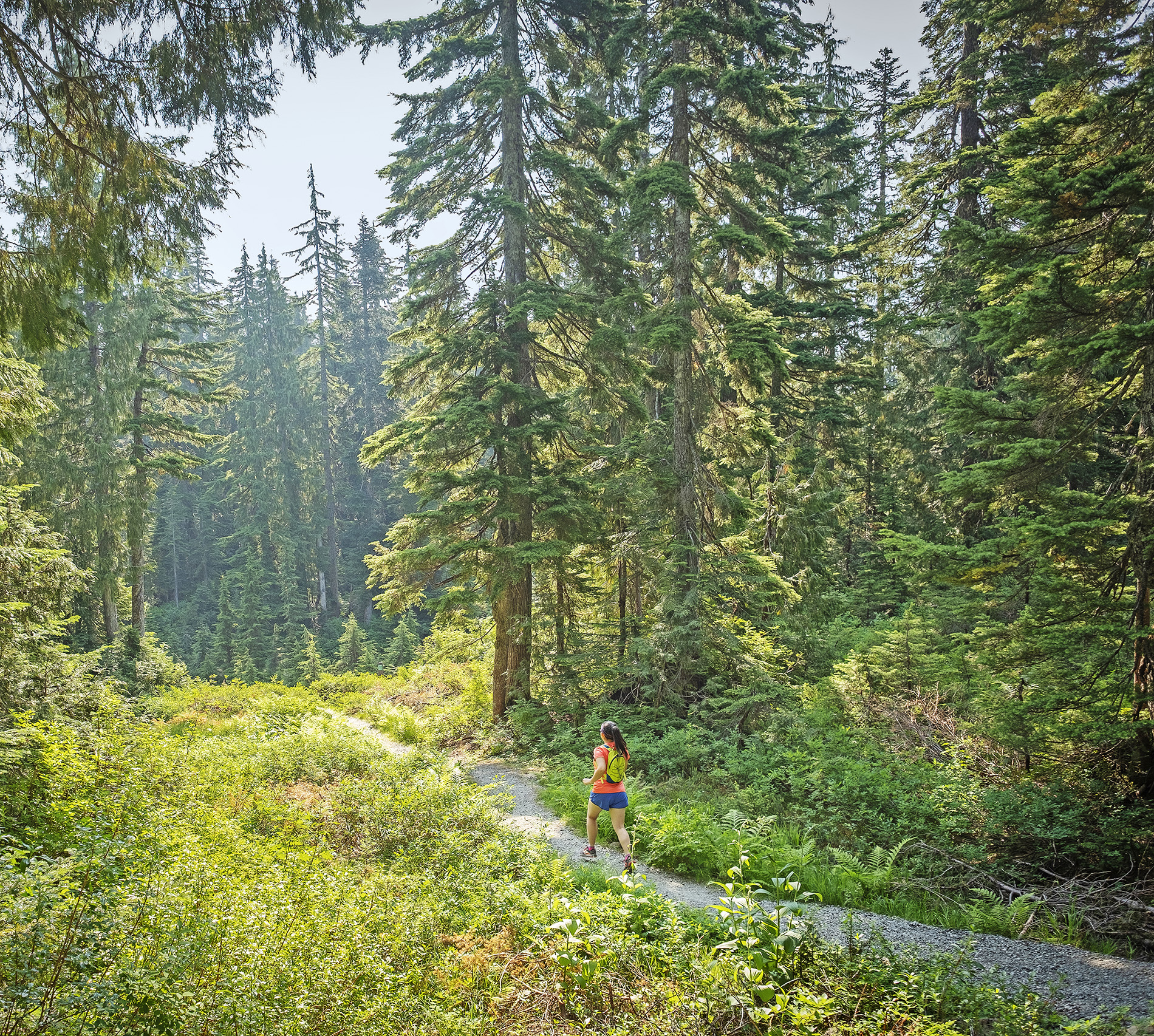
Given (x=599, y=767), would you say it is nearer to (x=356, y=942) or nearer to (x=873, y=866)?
(x=873, y=866)

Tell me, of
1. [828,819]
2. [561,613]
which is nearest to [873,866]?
[828,819]

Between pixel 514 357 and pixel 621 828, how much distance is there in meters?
9.73

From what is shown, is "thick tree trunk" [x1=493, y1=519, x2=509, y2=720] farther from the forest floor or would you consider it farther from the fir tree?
the fir tree

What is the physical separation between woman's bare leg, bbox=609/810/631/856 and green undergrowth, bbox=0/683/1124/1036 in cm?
51

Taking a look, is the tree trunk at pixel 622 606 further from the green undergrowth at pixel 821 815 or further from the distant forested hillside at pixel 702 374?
the green undergrowth at pixel 821 815

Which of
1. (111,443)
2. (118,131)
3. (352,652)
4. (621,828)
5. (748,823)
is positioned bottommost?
(748,823)

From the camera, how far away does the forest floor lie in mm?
4520

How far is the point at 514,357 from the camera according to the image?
45.1 feet

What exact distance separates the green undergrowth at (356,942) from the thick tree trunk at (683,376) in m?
6.27

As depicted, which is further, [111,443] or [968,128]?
[111,443]

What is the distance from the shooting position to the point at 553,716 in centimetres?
1357

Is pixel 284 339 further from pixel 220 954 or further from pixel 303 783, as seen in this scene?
pixel 220 954

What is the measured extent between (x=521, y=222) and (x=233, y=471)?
3169cm

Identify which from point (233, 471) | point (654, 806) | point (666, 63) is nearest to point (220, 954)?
point (654, 806)
